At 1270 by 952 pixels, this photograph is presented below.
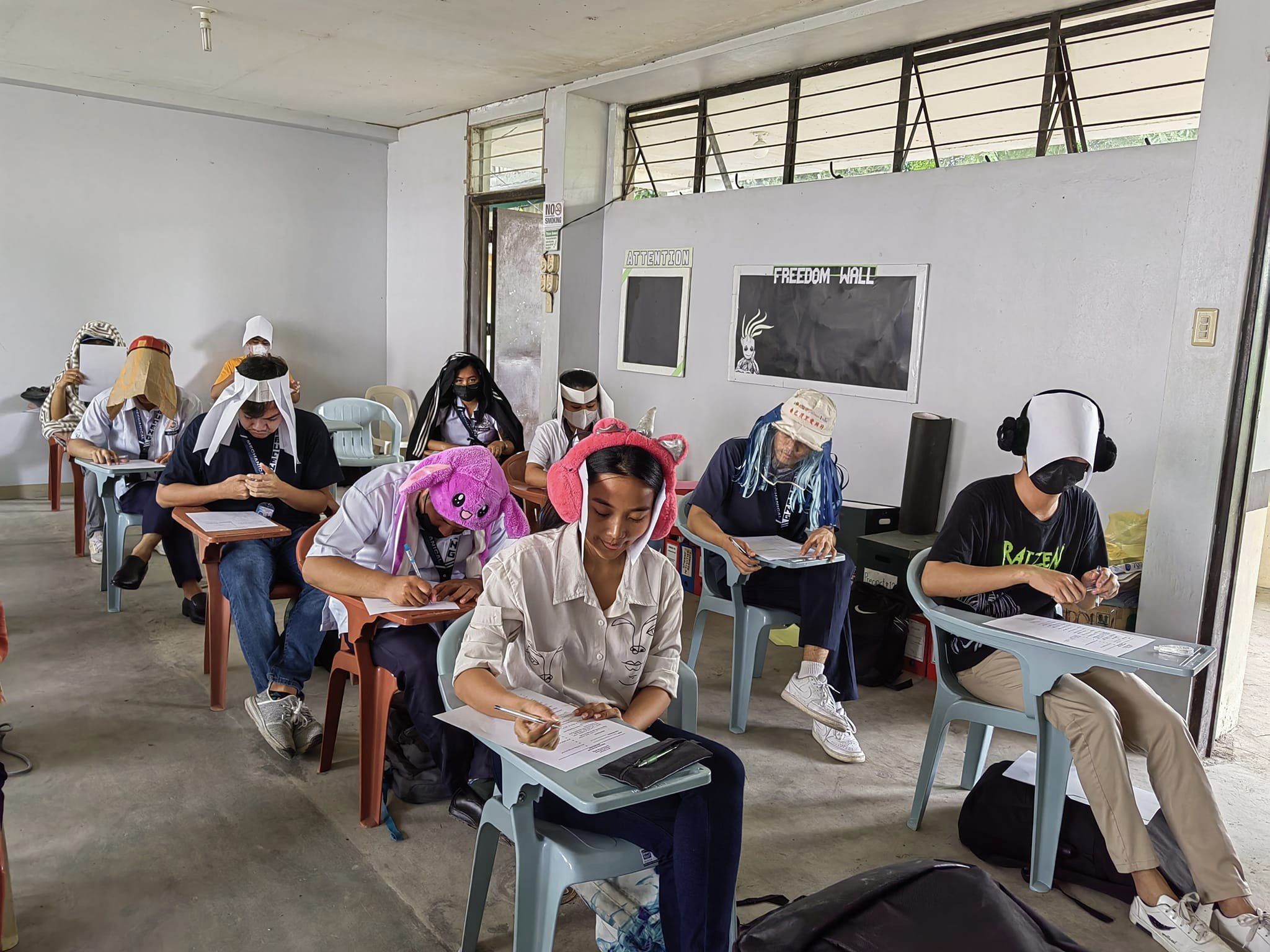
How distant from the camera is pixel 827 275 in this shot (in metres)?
5.17

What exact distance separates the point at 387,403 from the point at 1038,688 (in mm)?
7023

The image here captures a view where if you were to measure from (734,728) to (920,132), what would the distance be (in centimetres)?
318

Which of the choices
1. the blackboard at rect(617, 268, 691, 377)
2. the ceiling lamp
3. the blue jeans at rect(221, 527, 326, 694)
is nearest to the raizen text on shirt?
the blackboard at rect(617, 268, 691, 377)

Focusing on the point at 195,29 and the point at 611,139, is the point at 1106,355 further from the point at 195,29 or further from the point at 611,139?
the point at 195,29

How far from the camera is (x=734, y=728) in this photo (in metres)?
3.60

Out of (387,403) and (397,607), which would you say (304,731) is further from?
(387,403)

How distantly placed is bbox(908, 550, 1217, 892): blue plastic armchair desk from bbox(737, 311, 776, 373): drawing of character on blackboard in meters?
2.90

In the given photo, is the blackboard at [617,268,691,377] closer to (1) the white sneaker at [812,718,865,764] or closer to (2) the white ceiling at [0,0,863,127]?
(2) the white ceiling at [0,0,863,127]

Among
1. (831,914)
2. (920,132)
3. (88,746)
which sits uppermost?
(920,132)

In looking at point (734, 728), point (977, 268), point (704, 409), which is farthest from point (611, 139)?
point (734, 728)

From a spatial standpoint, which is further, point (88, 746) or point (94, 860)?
point (88, 746)

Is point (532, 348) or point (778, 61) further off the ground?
point (778, 61)

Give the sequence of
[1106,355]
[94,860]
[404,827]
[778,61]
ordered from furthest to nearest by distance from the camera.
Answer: [778,61] → [1106,355] → [404,827] → [94,860]

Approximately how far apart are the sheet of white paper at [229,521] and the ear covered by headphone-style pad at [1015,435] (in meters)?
2.53
